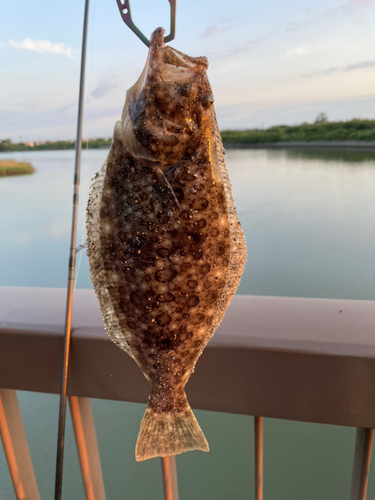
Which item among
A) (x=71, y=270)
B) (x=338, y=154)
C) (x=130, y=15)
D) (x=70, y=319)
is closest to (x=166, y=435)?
(x=70, y=319)

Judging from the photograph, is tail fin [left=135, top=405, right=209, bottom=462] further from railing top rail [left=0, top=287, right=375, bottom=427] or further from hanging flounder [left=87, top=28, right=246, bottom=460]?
railing top rail [left=0, top=287, right=375, bottom=427]

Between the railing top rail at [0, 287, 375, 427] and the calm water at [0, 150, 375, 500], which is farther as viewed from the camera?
the calm water at [0, 150, 375, 500]

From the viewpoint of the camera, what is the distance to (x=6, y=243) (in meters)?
Result: 2.95

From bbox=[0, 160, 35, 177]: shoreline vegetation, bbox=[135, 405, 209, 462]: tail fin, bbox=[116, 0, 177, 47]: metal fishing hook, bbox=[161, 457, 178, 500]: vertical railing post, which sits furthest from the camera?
bbox=[0, 160, 35, 177]: shoreline vegetation

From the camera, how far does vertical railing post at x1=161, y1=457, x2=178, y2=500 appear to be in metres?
0.72

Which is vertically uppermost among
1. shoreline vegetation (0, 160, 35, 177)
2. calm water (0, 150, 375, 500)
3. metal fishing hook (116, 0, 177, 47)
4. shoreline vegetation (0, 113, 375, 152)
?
shoreline vegetation (0, 113, 375, 152)

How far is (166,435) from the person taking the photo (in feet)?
1.51

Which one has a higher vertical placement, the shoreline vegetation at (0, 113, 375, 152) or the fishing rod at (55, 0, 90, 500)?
the shoreline vegetation at (0, 113, 375, 152)

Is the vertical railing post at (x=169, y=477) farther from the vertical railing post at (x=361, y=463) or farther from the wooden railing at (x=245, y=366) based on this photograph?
the vertical railing post at (x=361, y=463)

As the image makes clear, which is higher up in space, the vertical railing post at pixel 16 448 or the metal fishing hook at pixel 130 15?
the metal fishing hook at pixel 130 15

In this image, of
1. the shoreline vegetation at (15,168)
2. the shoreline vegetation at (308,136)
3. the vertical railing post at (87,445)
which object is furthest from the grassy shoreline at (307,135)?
the vertical railing post at (87,445)

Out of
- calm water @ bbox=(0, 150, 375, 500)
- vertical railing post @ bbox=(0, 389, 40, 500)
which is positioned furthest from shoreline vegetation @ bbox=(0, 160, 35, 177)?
vertical railing post @ bbox=(0, 389, 40, 500)

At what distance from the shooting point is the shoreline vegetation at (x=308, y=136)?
4.21 feet

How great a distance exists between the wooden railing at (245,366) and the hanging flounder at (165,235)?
189 mm
